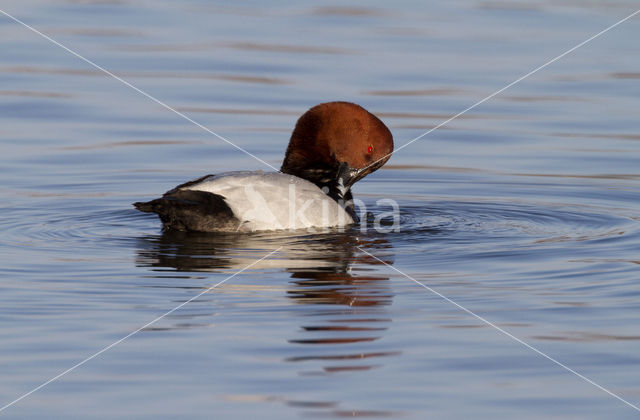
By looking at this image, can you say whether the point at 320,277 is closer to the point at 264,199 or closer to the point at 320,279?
the point at 320,279

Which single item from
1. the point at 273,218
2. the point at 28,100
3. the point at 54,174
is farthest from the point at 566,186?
the point at 28,100

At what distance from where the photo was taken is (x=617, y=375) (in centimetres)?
575

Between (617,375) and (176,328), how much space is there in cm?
227

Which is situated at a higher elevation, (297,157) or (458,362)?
(297,157)


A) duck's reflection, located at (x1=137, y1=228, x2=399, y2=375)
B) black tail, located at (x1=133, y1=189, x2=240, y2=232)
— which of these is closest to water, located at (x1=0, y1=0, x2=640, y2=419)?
duck's reflection, located at (x1=137, y1=228, x2=399, y2=375)

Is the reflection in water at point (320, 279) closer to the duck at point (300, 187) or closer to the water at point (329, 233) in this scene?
the water at point (329, 233)

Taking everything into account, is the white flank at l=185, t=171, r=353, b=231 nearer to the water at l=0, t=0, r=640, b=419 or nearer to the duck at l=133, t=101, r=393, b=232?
the duck at l=133, t=101, r=393, b=232

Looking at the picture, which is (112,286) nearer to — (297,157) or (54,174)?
(297,157)

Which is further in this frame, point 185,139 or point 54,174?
point 185,139

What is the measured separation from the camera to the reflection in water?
5.96m

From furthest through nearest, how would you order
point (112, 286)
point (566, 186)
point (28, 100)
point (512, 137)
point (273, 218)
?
point (28, 100) → point (512, 137) → point (566, 186) → point (273, 218) → point (112, 286)

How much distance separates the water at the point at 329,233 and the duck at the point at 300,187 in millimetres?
164

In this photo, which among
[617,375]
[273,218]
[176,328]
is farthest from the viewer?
[273,218]

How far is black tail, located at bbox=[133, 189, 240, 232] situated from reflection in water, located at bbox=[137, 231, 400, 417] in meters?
0.08
